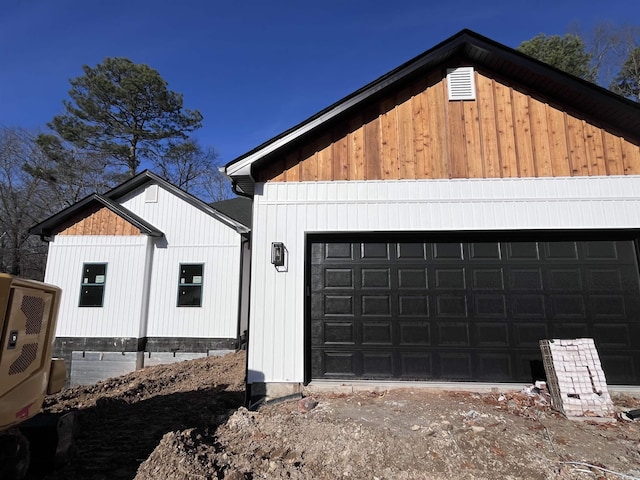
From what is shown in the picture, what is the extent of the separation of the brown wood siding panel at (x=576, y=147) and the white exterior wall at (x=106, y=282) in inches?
453

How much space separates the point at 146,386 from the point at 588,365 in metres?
8.78

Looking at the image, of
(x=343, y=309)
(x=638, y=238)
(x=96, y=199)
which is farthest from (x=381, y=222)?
(x=96, y=199)

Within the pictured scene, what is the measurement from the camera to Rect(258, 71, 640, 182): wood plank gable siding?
6551mm

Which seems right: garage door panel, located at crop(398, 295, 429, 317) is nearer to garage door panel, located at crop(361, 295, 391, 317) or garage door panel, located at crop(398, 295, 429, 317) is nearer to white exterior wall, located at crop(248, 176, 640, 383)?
garage door panel, located at crop(361, 295, 391, 317)

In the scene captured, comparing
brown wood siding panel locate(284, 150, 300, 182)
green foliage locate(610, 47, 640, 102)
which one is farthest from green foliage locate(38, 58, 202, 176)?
green foliage locate(610, 47, 640, 102)

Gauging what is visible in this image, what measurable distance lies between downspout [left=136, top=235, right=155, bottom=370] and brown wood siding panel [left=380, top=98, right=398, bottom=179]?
8.59 metres

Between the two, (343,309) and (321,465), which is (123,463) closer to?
Result: (321,465)

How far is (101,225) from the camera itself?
11984 mm

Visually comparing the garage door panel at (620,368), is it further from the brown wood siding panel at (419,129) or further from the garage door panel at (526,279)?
the brown wood siding panel at (419,129)

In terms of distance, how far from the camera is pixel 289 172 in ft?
22.2

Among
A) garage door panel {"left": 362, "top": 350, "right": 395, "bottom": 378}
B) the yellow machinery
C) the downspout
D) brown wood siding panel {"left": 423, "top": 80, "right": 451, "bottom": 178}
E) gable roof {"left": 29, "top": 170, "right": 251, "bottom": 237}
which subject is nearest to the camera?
the yellow machinery

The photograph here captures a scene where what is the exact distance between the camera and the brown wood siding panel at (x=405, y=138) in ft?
21.9

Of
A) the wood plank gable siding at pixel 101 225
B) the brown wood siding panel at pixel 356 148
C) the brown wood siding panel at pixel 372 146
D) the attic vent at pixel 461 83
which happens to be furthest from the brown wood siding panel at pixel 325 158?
the wood plank gable siding at pixel 101 225

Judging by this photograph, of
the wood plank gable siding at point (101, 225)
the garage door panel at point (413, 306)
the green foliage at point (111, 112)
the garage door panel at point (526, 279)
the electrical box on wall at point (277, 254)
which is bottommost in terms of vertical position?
the garage door panel at point (413, 306)
